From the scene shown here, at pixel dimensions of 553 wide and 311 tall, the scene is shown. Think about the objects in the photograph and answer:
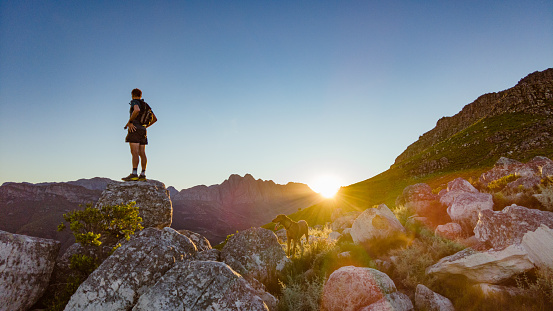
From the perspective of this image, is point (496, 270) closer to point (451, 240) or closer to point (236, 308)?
point (451, 240)

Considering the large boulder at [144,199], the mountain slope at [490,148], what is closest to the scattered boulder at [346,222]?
the large boulder at [144,199]

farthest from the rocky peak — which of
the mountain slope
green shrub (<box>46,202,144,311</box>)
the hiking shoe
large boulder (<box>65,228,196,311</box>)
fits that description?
green shrub (<box>46,202,144,311</box>)

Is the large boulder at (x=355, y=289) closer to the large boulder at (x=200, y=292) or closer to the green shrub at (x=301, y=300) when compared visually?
the green shrub at (x=301, y=300)

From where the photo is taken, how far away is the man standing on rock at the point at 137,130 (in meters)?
9.98

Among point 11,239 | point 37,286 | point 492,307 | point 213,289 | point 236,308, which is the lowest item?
point 492,307

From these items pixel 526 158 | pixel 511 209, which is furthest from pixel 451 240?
pixel 526 158

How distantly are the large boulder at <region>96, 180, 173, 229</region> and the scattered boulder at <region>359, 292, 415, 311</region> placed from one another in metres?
Answer: 8.69

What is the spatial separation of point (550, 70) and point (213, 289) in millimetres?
175150

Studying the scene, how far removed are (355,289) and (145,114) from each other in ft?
33.7

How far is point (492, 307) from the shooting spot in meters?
6.49

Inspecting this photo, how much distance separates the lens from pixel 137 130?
10.3 metres

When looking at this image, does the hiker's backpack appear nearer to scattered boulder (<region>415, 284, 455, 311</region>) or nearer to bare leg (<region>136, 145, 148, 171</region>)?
bare leg (<region>136, 145, 148, 171</region>)

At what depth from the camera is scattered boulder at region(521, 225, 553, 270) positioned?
717cm

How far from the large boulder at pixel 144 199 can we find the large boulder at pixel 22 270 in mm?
2965
